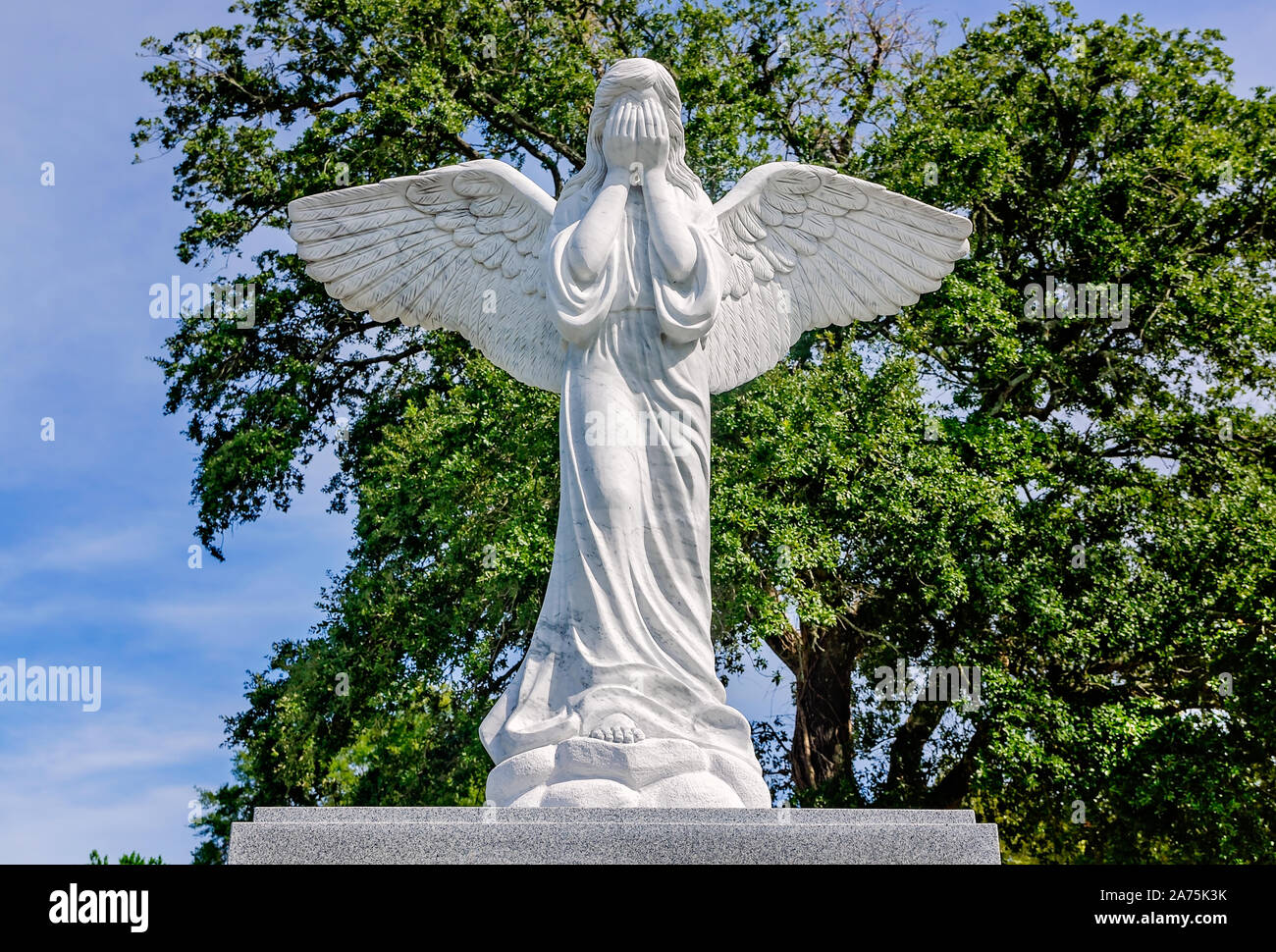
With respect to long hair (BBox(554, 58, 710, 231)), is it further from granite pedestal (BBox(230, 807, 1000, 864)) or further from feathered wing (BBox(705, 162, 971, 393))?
granite pedestal (BBox(230, 807, 1000, 864))

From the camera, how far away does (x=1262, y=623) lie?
13453 mm

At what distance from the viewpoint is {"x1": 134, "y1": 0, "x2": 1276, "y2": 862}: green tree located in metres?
13.5

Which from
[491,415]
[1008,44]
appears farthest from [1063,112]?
[491,415]

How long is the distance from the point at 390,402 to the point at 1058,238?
841 cm

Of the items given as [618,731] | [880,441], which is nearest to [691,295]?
[618,731]

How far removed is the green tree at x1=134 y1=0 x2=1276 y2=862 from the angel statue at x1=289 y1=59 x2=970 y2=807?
5.47 metres

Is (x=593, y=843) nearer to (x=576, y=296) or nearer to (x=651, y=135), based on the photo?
(x=576, y=296)

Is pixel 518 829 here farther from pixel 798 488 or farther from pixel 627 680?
pixel 798 488

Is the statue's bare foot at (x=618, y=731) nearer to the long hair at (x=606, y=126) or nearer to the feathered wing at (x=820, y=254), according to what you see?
the feathered wing at (x=820, y=254)

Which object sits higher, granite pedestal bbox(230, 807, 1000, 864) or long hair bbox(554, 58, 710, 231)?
long hair bbox(554, 58, 710, 231)

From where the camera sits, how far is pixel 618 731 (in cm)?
601

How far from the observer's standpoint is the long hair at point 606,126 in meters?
7.07

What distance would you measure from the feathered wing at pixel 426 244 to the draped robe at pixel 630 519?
1.90 ft

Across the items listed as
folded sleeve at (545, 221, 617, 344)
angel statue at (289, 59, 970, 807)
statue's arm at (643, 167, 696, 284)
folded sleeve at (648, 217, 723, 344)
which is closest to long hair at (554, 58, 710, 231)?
angel statue at (289, 59, 970, 807)
